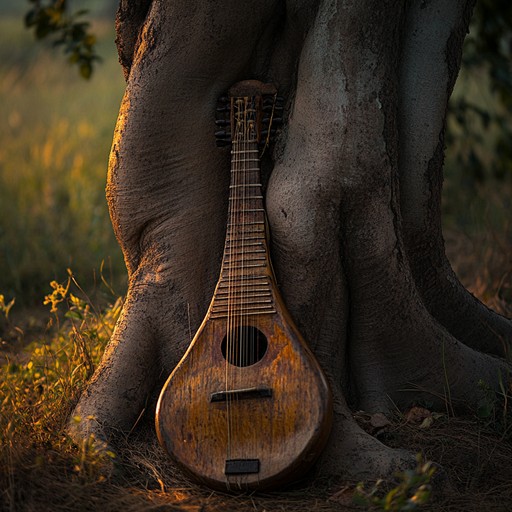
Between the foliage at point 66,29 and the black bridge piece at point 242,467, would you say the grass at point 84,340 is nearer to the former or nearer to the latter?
the black bridge piece at point 242,467

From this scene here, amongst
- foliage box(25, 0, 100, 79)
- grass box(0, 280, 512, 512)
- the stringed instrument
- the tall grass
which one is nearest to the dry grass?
grass box(0, 280, 512, 512)

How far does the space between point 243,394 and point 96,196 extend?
187 inches

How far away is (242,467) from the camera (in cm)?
289

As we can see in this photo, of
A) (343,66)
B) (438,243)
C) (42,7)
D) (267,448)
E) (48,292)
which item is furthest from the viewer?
(48,292)

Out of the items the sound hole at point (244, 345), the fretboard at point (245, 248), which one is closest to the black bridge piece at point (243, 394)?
the sound hole at point (244, 345)

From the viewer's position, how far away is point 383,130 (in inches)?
131

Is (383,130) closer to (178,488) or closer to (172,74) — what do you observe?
(172,74)

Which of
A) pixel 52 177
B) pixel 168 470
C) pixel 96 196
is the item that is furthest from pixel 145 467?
pixel 52 177

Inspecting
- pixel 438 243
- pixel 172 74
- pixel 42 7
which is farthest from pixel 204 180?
pixel 42 7

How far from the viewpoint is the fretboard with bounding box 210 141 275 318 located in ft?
10.3

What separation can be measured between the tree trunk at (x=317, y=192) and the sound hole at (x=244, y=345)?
0.26 metres

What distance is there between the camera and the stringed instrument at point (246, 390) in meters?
2.90

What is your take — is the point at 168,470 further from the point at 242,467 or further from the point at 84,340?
the point at 84,340

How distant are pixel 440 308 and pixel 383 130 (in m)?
0.94
